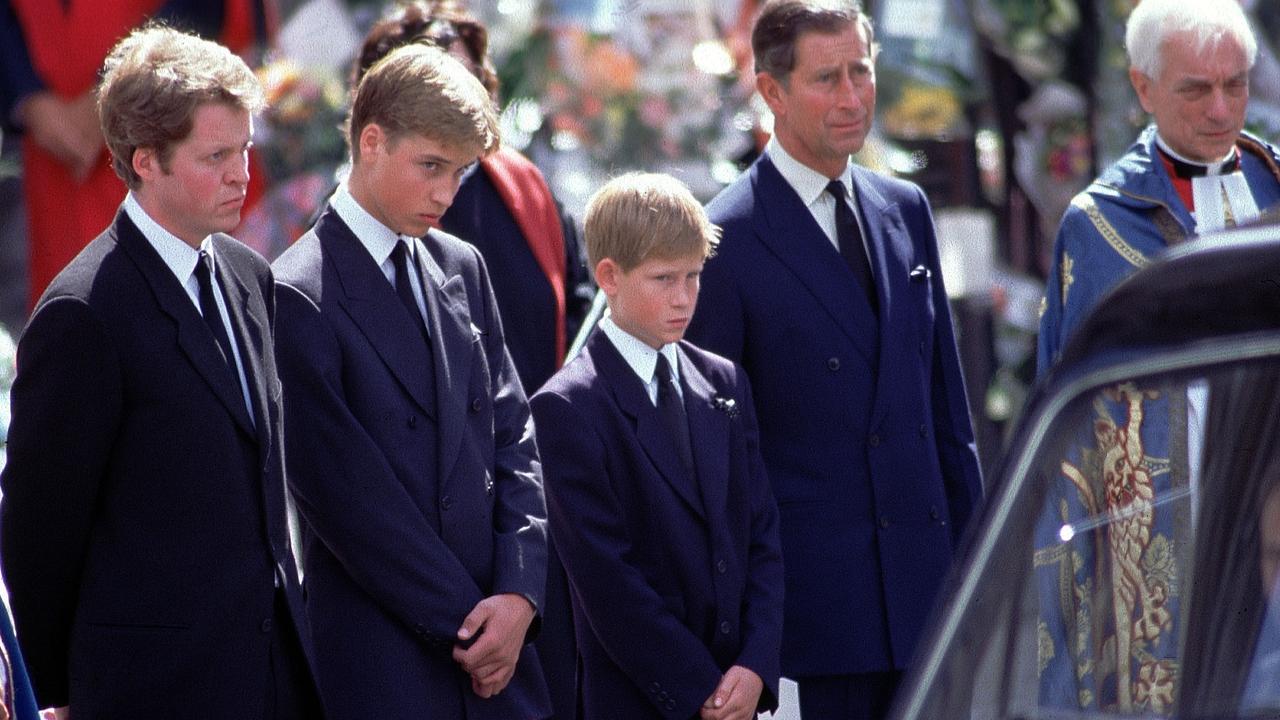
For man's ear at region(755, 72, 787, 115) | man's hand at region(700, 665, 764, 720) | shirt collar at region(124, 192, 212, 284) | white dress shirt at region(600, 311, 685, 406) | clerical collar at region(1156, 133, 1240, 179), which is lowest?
man's hand at region(700, 665, 764, 720)

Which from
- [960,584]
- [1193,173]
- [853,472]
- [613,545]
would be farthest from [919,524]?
[960,584]

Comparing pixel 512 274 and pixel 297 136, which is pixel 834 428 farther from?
pixel 297 136

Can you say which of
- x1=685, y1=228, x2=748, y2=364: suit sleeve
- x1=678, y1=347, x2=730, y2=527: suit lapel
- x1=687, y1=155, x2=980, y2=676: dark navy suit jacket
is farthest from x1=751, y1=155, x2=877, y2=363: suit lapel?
x1=678, y1=347, x2=730, y2=527: suit lapel

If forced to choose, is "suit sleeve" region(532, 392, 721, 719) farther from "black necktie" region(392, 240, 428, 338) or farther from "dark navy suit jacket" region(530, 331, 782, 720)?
"black necktie" region(392, 240, 428, 338)

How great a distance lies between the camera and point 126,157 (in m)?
3.41

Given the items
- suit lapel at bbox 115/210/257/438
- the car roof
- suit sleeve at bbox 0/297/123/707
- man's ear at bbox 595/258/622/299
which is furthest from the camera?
man's ear at bbox 595/258/622/299

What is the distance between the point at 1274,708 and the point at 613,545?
1.64m

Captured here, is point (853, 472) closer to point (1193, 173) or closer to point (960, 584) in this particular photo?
point (1193, 173)

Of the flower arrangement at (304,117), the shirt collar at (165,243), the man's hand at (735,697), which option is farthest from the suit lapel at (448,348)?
the flower arrangement at (304,117)

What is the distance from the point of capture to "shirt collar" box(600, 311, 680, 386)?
3.92 meters

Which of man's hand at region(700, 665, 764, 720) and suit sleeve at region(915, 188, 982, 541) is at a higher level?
suit sleeve at region(915, 188, 982, 541)

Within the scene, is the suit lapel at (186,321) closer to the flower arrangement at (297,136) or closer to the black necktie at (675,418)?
the black necktie at (675,418)

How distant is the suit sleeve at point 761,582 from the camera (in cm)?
384

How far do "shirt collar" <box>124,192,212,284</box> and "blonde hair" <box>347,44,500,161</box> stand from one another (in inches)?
21.5
